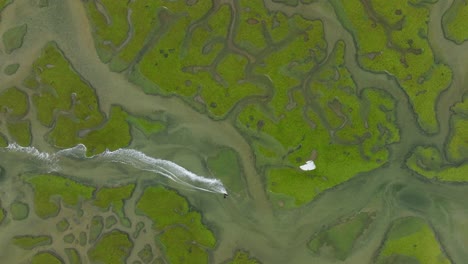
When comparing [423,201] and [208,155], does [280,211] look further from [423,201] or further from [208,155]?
[423,201]

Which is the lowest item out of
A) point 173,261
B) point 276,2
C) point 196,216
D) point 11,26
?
point 173,261

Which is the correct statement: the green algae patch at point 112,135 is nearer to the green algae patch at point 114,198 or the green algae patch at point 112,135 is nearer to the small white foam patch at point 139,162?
the small white foam patch at point 139,162

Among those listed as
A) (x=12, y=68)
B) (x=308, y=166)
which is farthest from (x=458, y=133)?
(x=12, y=68)

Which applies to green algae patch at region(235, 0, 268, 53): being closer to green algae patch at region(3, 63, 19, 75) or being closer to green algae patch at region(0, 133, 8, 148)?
green algae patch at region(3, 63, 19, 75)

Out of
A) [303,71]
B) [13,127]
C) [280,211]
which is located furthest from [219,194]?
[13,127]

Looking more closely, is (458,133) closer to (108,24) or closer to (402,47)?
(402,47)

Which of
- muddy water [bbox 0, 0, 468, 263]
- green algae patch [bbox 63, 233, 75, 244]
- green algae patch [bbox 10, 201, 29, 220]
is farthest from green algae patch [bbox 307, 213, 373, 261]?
green algae patch [bbox 10, 201, 29, 220]

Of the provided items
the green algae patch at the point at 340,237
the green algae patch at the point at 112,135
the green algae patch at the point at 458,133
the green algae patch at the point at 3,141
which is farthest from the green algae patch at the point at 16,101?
the green algae patch at the point at 458,133
